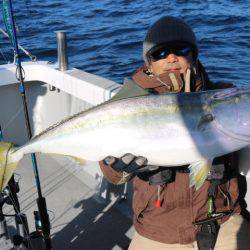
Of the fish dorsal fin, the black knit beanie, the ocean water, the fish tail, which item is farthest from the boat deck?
the ocean water

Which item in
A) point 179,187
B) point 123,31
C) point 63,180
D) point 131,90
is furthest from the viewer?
point 123,31

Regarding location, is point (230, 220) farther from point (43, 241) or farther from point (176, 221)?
point (43, 241)

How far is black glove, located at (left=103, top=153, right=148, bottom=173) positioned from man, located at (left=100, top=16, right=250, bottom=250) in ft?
0.04

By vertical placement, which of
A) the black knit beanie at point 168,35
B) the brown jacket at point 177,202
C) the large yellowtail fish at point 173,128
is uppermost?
the black knit beanie at point 168,35

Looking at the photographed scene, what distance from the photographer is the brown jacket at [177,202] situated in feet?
8.46

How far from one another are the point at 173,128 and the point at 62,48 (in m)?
2.60

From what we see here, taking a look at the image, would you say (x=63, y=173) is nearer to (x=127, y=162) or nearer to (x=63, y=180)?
(x=63, y=180)

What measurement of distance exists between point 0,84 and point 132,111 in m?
2.95

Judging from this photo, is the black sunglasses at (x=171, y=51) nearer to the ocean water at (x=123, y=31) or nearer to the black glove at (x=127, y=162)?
the black glove at (x=127, y=162)

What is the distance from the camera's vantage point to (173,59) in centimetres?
260

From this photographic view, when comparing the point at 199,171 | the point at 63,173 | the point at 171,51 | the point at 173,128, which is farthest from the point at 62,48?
the point at 199,171

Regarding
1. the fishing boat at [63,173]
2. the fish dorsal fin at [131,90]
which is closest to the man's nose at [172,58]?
the fish dorsal fin at [131,90]

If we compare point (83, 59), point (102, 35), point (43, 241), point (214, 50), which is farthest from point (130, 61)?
point (43, 241)

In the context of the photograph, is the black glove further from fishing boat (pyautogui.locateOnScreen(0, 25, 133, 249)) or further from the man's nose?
fishing boat (pyautogui.locateOnScreen(0, 25, 133, 249))
